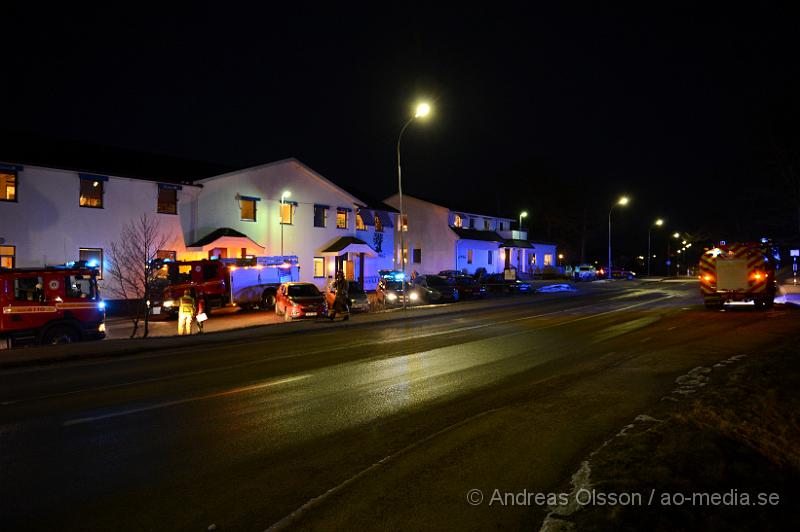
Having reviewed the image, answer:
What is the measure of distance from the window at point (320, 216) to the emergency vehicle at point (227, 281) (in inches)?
346

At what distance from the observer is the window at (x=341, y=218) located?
4134 cm

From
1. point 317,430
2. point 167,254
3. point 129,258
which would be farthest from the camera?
point 167,254

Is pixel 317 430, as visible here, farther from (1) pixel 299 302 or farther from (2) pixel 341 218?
(2) pixel 341 218

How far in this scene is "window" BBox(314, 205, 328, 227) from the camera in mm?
39519

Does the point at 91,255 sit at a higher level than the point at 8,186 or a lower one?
lower

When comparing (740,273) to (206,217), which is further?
(206,217)

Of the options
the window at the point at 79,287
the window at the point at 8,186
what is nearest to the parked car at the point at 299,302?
the window at the point at 79,287

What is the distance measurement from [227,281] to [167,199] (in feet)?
21.9

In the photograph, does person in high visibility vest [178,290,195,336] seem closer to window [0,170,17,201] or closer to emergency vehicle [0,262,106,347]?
emergency vehicle [0,262,106,347]

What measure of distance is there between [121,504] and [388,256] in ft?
140

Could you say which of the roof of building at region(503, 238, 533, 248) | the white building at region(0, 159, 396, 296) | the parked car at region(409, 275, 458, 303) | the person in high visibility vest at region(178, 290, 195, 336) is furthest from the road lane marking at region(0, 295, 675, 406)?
the roof of building at region(503, 238, 533, 248)

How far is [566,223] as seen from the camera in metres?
84.6

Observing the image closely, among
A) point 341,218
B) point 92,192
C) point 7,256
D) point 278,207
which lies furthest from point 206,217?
point 341,218

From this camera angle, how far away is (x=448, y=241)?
55.3 m
